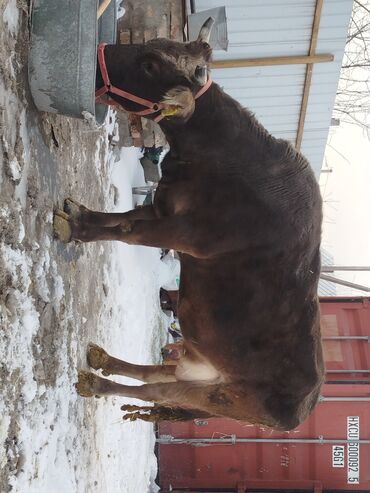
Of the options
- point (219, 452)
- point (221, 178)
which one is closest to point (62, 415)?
point (221, 178)

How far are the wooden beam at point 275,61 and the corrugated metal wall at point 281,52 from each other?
0.06m

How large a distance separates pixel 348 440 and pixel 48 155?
16.6 feet

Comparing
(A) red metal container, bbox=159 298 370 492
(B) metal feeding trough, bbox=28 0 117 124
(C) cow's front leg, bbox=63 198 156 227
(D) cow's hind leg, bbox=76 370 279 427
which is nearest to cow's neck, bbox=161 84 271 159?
(C) cow's front leg, bbox=63 198 156 227

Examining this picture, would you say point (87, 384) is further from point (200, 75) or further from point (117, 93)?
point (200, 75)

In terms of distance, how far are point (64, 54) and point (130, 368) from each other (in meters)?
2.42

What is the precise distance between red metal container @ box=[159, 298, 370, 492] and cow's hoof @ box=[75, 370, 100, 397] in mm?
3111

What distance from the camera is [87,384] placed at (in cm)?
423

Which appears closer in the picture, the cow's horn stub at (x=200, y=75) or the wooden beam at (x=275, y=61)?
the cow's horn stub at (x=200, y=75)

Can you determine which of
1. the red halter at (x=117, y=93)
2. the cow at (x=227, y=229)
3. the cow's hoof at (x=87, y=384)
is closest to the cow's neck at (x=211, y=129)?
the cow at (x=227, y=229)

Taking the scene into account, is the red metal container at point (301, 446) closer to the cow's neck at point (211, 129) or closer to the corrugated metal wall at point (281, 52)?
the corrugated metal wall at point (281, 52)

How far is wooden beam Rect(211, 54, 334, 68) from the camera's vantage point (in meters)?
6.97

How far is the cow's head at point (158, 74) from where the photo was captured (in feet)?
10.6

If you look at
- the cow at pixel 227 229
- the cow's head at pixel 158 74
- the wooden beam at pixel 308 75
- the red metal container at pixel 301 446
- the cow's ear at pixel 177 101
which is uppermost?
the wooden beam at pixel 308 75

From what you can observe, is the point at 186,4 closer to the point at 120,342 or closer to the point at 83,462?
→ the point at 120,342
